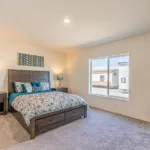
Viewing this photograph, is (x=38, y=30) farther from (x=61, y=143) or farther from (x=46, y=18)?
(x=61, y=143)

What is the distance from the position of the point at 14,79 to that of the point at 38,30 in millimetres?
2125

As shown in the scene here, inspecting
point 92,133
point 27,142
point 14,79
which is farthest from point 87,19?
point 14,79

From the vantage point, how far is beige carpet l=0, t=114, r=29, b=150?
2.30m

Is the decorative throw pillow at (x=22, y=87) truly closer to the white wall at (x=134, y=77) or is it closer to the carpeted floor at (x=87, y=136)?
the carpeted floor at (x=87, y=136)

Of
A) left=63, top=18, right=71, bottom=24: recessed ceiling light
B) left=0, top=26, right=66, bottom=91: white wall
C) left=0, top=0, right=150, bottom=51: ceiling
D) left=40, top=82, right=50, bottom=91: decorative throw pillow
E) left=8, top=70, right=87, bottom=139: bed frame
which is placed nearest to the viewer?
left=0, top=0, right=150, bottom=51: ceiling

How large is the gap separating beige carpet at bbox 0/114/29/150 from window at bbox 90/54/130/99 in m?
3.04

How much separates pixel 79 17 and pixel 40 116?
229 cm

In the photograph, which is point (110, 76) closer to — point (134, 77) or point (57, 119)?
point (134, 77)

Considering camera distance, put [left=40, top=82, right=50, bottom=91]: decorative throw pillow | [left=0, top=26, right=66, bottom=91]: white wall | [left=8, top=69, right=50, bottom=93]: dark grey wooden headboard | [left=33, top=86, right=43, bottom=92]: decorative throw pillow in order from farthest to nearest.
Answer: [left=40, top=82, right=50, bottom=91]: decorative throw pillow
[left=33, top=86, right=43, bottom=92]: decorative throw pillow
[left=8, top=69, right=50, bottom=93]: dark grey wooden headboard
[left=0, top=26, right=66, bottom=91]: white wall

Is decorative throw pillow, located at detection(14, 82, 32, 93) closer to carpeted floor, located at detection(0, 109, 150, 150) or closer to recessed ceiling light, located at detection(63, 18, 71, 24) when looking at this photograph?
carpeted floor, located at detection(0, 109, 150, 150)

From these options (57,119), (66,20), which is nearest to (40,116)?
(57,119)

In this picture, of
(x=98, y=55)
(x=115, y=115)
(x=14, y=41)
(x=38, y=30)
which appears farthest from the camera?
(x=98, y=55)

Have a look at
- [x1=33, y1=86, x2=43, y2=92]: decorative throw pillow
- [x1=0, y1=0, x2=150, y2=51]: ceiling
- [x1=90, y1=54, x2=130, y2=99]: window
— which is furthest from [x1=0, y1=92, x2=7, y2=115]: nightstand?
[x1=90, y1=54, x2=130, y2=99]: window

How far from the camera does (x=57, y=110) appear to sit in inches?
117
